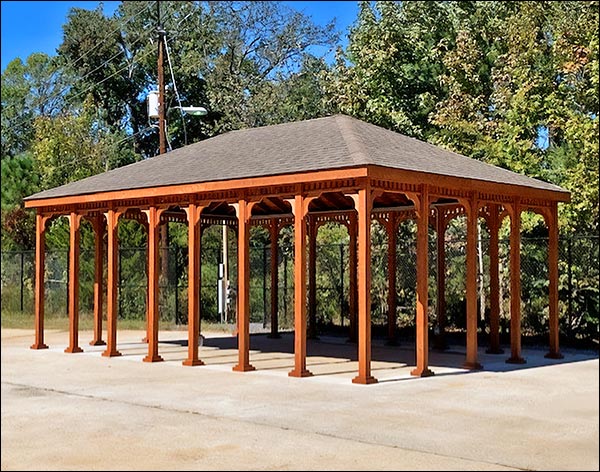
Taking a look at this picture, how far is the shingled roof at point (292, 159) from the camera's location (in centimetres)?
1317

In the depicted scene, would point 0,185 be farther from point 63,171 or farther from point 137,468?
point 63,171

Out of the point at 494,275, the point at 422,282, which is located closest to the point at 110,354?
the point at 422,282

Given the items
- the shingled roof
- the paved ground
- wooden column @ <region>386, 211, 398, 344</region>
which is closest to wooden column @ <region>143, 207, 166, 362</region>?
the paved ground

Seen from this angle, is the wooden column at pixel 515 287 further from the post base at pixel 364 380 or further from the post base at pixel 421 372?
the post base at pixel 364 380

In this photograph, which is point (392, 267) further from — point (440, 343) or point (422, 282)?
point (422, 282)

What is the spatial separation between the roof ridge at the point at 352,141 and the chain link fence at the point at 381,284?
506cm

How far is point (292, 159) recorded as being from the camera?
13820mm

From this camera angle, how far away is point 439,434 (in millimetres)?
8656

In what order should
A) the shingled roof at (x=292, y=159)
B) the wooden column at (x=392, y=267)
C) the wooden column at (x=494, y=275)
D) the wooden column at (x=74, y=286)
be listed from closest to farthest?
the shingled roof at (x=292, y=159), the wooden column at (x=494, y=275), the wooden column at (x=74, y=286), the wooden column at (x=392, y=267)

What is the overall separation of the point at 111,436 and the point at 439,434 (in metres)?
3.18

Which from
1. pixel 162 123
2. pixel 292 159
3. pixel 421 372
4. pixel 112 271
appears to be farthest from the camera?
pixel 162 123

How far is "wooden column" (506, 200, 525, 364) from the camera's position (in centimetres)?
1538

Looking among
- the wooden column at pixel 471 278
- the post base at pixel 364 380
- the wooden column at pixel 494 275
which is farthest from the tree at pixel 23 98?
the wooden column at pixel 494 275

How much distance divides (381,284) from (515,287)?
9.02m
